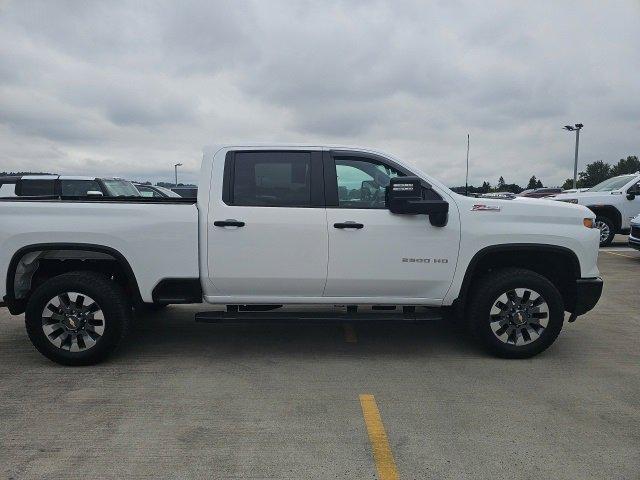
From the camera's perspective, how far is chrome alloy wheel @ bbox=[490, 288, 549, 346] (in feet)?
14.1

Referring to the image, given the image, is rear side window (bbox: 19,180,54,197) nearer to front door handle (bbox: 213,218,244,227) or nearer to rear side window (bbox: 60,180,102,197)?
rear side window (bbox: 60,180,102,197)

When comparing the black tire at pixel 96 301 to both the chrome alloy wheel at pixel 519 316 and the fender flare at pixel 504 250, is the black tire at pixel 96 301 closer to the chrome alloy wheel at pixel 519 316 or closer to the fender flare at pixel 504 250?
the fender flare at pixel 504 250

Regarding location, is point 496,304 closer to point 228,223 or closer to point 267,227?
point 267,227

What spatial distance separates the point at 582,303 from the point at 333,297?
221 centimetres

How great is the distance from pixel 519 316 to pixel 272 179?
2.47 meters

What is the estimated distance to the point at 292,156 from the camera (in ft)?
14.4

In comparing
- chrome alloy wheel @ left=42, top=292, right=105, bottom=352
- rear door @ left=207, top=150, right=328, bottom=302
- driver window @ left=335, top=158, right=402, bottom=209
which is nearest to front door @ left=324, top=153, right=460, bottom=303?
driver window @ left=335, top=158, right=402, bottom=209

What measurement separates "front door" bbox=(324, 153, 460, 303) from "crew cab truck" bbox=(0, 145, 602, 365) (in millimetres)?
10

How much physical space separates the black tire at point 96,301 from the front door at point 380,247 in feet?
5.88

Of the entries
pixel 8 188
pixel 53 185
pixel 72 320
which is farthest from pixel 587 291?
pixel 8 188

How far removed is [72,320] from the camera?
4.17 meters

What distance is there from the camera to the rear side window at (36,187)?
12.1m

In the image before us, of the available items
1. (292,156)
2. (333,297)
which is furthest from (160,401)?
(292,156)

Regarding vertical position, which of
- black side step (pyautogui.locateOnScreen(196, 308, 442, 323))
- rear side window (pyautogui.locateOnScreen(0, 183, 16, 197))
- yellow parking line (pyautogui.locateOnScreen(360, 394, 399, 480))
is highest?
rear side window (pyautogui.locateOnScreen(0, 183, 16, 197))
